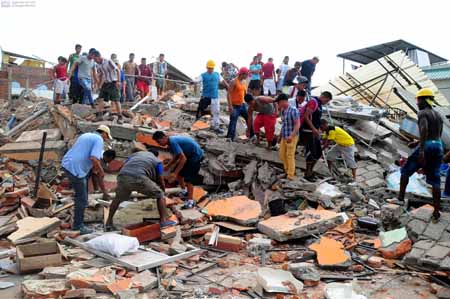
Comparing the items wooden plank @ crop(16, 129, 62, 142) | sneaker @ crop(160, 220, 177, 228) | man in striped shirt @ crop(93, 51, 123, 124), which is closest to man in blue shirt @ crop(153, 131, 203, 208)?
sneaker @ crop(160, 220, 177, 228)

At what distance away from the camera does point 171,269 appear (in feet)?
16.9

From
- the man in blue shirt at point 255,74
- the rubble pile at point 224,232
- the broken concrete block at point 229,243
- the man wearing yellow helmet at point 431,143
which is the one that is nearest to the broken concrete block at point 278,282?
the rubble pile at point 224,232

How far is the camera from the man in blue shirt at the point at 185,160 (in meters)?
6.83

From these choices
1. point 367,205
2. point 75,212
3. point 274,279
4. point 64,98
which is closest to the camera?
point 274,279

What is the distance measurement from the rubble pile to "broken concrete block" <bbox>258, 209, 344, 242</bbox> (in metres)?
0.02

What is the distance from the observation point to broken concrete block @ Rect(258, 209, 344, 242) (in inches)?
243

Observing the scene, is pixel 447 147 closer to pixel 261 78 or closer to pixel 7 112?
pixel 261 78

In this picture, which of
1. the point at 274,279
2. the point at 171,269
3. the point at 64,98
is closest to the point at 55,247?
the point at 171,269

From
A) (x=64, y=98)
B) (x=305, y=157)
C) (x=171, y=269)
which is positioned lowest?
(x=171, y=269)

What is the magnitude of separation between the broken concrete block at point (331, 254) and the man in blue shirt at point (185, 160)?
2.33 metres

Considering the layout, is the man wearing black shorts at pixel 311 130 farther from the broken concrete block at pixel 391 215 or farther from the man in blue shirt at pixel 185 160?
the man in blue shirt at pixel 185 160

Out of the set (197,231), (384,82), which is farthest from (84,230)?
(384,82)

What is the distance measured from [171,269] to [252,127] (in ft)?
14.7

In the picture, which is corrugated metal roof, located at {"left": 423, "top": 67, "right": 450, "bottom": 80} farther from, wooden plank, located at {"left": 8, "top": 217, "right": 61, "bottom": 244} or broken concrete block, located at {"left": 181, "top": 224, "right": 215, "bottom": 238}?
wooden plank, located at {"left": 8, "top": 217, "right": 61, "bottom": 244}
